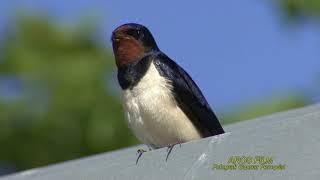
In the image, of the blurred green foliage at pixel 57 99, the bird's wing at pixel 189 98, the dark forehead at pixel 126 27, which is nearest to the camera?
the bird's wing at pixel 189 98

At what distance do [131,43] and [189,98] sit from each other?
9.9 inches

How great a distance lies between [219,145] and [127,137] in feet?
12.4

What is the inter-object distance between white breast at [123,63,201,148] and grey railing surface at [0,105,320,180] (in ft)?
1.87

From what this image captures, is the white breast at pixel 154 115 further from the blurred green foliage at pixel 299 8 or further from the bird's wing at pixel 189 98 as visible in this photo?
the blurred green foliage at pixel 299 8

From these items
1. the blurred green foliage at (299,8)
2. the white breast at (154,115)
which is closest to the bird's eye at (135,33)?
the white breast at (154,115)

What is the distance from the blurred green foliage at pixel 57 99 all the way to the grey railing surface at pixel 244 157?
342 centimetres

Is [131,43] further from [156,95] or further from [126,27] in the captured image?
[156,95]

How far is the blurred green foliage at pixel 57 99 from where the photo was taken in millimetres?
5609

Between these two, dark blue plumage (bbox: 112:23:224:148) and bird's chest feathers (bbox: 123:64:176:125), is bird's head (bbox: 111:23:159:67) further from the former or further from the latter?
bird's chest feathers (bbox: 123:64:176:125)

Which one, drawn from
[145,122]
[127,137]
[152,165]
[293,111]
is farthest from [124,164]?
[127,137]

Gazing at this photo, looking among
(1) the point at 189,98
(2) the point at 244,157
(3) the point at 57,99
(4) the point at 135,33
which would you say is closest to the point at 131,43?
(4) the point at 135,33

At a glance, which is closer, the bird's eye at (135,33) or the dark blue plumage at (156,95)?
the dark blue plumage at (156,95)

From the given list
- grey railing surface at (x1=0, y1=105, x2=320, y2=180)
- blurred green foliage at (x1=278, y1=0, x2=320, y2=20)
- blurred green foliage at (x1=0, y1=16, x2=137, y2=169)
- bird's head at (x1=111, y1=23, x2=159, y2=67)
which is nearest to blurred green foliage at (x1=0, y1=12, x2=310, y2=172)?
blurred green foliage at (x1=0, y1=16, x2=137, y2=169)

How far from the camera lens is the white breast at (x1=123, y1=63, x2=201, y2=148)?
2.75m
